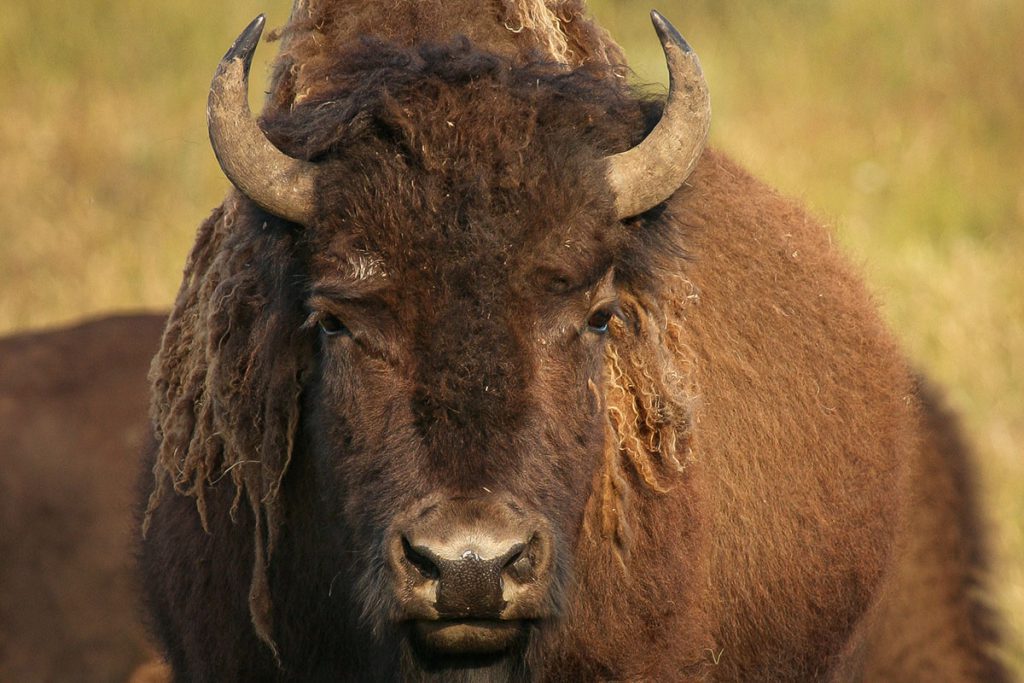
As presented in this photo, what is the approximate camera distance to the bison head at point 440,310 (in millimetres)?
3965

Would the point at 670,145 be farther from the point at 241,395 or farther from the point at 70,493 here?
the point at 70,493

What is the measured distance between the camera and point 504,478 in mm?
3957

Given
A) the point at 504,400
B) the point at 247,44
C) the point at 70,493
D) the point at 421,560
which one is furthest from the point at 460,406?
the point at 70,493

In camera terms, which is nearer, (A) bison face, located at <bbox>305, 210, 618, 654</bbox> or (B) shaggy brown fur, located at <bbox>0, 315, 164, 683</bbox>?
(A) bison face, located at <bbox>305, 210, 618, 654</bbox>

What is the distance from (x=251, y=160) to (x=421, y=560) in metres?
1.20

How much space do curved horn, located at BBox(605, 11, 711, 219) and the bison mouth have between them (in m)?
1.19

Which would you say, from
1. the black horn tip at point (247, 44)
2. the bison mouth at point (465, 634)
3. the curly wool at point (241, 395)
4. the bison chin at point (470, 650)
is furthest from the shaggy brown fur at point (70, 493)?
the bison mouth at point (465, 634)

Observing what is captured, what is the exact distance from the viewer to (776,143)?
1395 centimetres

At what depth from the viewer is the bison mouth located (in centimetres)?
397

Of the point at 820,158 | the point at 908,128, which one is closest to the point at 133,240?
the point at 820,158

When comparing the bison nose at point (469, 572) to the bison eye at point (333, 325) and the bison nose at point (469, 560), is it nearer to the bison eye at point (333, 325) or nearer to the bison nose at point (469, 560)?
the bison nose at point (469, 560)

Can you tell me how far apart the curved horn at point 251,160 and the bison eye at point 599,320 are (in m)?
0.85

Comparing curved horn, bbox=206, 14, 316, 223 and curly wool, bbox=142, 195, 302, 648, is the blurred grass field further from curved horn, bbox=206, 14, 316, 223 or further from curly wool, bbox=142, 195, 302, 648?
curved horn, bbox=206, 14, 316, 223

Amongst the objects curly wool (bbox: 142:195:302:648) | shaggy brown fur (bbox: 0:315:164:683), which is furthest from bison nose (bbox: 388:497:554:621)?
shaggy brown fur (bbox: 0:315:164:683)
